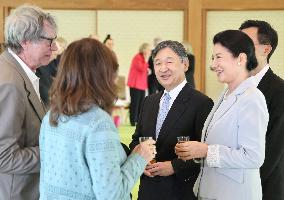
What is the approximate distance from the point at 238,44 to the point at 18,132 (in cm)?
109

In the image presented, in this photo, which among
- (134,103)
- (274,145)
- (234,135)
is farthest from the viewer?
(134,103)

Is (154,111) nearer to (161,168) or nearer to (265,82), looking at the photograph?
(161,168)

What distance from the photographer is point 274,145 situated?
2395 mm

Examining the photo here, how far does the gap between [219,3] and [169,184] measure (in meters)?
7.55

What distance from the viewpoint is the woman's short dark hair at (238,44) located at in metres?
2.22

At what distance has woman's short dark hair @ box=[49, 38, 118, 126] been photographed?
1.70 meters

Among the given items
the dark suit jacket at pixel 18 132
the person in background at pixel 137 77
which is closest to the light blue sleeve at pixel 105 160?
the dark suit jacket at pixel 18 132

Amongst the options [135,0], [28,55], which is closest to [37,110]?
[28,55]

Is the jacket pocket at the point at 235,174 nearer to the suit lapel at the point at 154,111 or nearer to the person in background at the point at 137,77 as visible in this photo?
the suit lapel at the point at 154,111

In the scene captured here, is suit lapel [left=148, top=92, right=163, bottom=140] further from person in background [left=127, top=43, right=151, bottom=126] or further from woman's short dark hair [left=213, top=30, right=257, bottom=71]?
person in background [left=127, top=43, right=151, bottom=126]

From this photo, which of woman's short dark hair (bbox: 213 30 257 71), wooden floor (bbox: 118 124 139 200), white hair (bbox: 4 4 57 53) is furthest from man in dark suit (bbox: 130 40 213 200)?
wooden floor (bbox: 118 124 139 200)

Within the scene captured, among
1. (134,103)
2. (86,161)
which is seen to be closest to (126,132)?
(134,103)

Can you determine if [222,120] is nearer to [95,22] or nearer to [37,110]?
[37,110]

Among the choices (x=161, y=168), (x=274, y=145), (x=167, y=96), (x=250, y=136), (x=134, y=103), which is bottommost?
(x=134, y=103)
